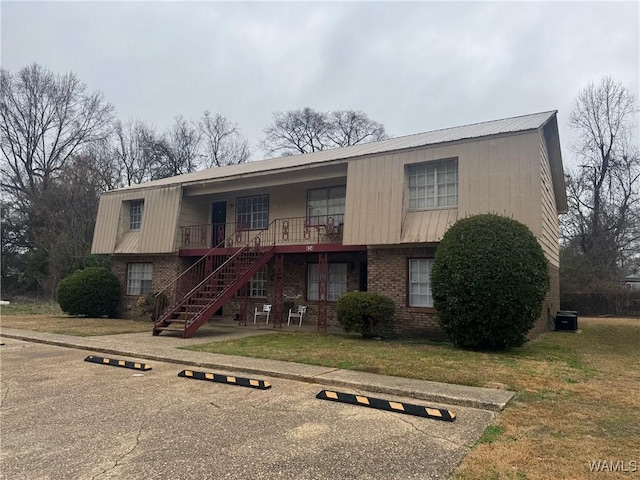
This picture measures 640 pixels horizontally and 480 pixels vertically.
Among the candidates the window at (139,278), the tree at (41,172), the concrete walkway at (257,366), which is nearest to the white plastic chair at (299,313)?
the concrete walkway at (257,366)

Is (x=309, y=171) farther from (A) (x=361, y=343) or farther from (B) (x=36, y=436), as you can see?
(B) (x=36, y=436)

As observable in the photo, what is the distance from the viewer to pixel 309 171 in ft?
49.3

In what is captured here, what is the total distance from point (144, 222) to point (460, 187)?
42.4 ft

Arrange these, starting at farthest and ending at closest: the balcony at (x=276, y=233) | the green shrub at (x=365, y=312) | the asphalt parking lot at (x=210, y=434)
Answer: the balcony at (x=276, y=233) < the green shrub at (x=365, y=312) < the asphalt parking lot at (x=210, y=434)

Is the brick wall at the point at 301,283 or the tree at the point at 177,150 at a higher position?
the tree at the point at 177,150

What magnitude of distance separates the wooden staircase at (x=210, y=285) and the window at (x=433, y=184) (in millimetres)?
5515

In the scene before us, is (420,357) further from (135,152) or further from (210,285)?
(135,152)

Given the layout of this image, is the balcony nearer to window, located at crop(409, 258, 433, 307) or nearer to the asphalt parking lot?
window, located at crop(409, 258, 433, 307)

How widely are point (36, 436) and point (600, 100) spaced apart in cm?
3628

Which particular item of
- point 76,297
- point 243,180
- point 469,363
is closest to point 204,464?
point 469,363


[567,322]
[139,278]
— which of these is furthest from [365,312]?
[139,278]

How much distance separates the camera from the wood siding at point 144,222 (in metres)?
17.7

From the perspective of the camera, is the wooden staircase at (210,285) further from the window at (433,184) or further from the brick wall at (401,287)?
the window at (433,184)

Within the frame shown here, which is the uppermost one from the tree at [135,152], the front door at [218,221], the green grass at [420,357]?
the tree at [135,152]
